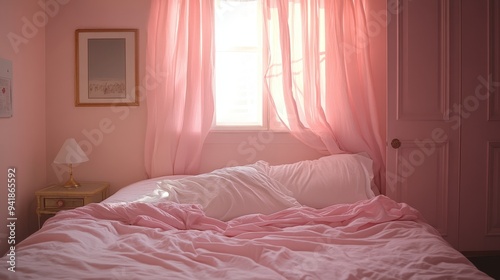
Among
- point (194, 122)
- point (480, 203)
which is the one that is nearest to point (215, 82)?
point (194, 122)

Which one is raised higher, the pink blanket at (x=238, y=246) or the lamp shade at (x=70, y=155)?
the lamp shade at (x=70, y=155)

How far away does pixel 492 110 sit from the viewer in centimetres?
280

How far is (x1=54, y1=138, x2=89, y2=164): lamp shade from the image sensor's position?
2.62m

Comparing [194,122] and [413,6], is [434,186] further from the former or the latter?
[194,122]

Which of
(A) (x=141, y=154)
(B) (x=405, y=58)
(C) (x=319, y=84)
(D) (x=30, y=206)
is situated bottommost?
(D) (x=30, y=206)

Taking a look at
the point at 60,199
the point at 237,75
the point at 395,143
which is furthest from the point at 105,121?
the point at 395,143

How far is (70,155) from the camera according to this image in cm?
263

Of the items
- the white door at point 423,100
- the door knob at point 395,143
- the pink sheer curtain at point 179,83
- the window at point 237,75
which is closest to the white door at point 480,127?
the white door at point 423,100

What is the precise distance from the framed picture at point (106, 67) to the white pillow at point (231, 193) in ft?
3.68

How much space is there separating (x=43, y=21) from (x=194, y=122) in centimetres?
148

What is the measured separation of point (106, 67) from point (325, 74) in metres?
1.76

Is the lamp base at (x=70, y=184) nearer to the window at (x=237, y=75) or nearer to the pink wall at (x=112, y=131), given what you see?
the pink wall at (x=112, y=131)

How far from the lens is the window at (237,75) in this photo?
9.82 feet

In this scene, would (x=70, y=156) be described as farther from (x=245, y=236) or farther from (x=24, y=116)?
(x=245, y=236)
